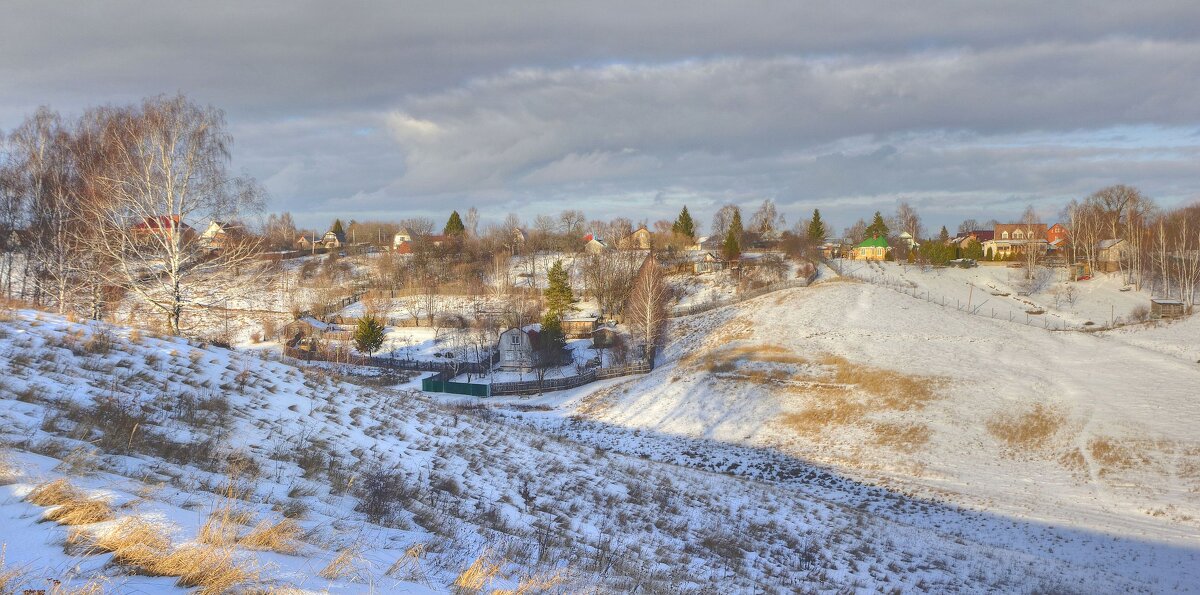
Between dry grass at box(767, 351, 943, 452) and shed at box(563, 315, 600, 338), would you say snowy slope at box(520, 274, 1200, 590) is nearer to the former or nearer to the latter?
dry grass at box(767, 351, 943, 452)

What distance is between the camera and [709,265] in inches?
2906

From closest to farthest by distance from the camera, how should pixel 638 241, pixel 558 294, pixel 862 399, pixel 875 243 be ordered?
pixel 862 399, pixel 558 294, pixel 875 243, pixel 638 241

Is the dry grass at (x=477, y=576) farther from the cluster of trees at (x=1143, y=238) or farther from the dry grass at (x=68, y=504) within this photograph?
the cluster of trees at (x=1143, y=238)

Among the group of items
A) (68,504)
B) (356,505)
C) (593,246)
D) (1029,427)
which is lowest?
(1029,427)

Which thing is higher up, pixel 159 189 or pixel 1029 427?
pixel 159 189

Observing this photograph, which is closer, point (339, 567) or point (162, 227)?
point (339, 567)

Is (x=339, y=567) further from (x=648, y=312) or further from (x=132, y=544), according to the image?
(x=648, y=312)

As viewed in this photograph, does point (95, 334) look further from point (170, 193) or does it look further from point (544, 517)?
point (544, 517)

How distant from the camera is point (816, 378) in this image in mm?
35156

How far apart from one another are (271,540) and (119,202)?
58.7 ft

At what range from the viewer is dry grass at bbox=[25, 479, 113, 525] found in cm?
451

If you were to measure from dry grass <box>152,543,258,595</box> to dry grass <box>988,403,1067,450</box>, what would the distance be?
99.3ft

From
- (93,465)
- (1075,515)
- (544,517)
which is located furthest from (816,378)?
(93,465)

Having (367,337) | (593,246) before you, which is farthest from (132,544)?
(593,246)
